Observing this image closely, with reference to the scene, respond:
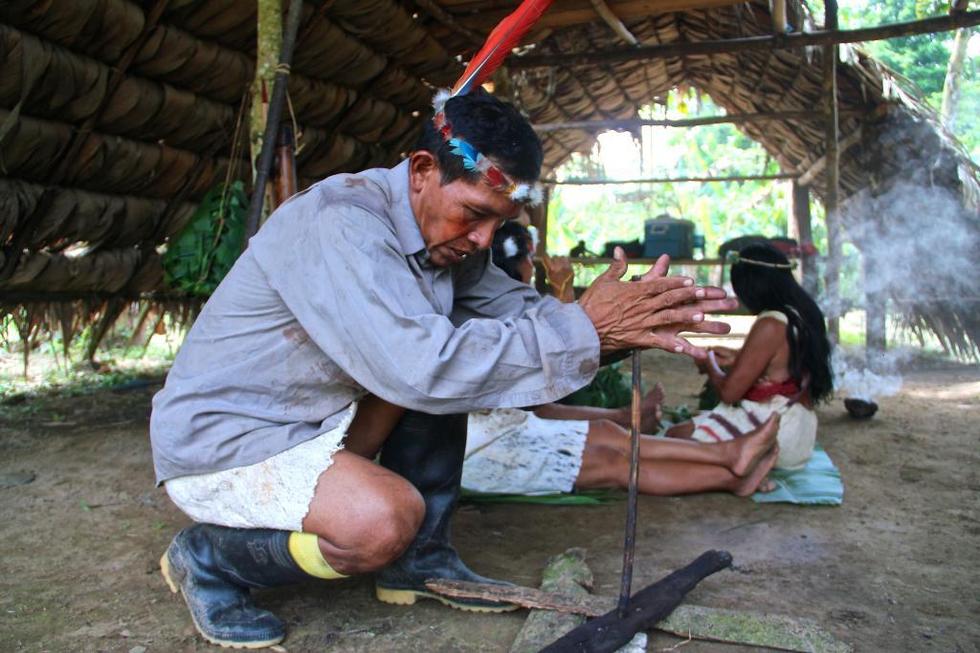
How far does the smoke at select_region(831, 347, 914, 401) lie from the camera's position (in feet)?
18.9

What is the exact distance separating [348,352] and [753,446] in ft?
6.52

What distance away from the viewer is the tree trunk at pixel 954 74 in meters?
11.5

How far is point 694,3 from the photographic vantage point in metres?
4.70


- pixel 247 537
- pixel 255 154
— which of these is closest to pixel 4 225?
pixel 255 154

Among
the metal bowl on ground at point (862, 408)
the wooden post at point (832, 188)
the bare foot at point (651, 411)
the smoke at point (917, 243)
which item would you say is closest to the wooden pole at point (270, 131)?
the bare foot at point (651, 411)

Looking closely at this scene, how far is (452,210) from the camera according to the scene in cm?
183

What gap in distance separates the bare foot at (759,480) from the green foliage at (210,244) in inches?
89.8

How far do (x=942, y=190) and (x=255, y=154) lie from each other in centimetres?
681

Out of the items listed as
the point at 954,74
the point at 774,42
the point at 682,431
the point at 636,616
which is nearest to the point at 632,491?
the point at 636,616

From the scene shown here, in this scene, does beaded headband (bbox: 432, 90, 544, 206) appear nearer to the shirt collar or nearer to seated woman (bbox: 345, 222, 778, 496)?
the shirt collar

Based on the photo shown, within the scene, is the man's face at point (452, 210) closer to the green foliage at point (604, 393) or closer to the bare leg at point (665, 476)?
the bare leg at point (665, 476)

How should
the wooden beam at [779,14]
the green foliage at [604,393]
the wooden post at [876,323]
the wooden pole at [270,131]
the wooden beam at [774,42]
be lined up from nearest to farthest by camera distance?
1. the wooden pole at [270,131]
2. the green foliage at [604,393]
3. the wooden beam at [774,42]
4. the wooden beam at [779,14]
5. the wooden post at [876,323]

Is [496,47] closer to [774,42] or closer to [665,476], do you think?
[665,476]

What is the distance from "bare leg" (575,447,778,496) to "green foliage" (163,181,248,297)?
1.74m
